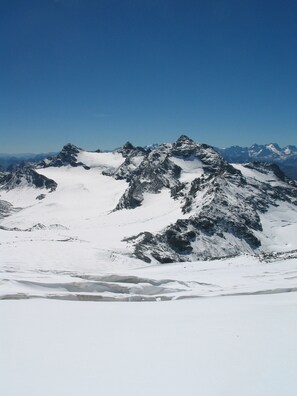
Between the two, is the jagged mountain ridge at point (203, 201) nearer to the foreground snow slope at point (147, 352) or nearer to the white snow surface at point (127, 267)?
the white snow surface at point (127, 267)

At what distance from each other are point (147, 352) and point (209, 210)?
6279 centimetres

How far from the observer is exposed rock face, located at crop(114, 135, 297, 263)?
192 feet

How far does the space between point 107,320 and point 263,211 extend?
86999 millimetres

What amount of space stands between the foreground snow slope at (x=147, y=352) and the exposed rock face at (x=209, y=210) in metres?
36.0

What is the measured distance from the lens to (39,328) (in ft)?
32.4

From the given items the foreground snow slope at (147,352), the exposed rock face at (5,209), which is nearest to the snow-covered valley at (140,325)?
the foreground snow slope at (147,352)

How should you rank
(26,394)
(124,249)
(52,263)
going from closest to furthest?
(26,394) < (52,263) < (124,249)

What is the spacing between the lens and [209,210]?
69.9 m

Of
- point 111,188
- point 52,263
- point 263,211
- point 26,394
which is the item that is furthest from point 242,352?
point 111,188

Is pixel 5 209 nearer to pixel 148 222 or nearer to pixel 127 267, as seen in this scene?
pixel 148 222

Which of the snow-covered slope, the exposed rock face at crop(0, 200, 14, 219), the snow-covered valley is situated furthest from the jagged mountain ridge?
the exposed rock face at crop(0, 200, 14, 219)

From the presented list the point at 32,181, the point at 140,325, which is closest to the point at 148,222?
the point at 140,325

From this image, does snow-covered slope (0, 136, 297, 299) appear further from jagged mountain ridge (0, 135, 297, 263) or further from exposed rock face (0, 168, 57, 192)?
exposed rock face (0, 168, 57, 192)

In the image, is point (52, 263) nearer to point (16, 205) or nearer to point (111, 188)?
point (111, 188)
